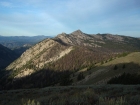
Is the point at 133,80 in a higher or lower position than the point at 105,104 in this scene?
lower

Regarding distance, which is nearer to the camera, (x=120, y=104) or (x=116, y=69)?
(x=120, y=104)

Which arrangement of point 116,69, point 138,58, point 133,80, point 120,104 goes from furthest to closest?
point 138,58, point 116,69, point 133,80, point 120,104

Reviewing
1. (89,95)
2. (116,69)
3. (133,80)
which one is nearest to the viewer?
(89,95)

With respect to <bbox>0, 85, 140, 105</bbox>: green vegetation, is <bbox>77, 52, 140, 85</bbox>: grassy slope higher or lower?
lower

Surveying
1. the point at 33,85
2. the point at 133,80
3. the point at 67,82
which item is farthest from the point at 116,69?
the point at 33,85

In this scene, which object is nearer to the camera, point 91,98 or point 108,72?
point 91,98

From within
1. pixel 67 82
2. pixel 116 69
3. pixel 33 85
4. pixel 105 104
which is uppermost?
pixel 105 104

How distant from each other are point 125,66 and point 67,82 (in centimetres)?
3076

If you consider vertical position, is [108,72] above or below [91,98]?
below

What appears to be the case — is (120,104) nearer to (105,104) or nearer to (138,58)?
(105,104)

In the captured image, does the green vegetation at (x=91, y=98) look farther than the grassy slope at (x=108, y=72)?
No

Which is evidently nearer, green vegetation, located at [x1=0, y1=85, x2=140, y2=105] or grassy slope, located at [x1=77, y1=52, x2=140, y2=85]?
green vegetation, located at [x1=0, y1=85, x2=140, y2=105]

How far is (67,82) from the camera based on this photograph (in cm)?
8512

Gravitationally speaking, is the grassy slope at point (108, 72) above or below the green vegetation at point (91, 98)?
below
